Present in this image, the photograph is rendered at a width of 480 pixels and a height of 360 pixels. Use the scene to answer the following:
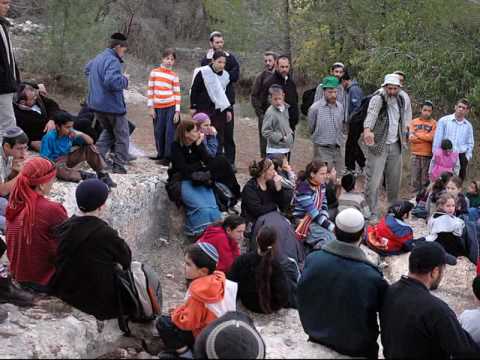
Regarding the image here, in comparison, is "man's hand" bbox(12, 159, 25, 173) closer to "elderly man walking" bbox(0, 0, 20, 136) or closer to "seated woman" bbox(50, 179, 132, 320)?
"elderly man walking" bbox(0, 0, 20, 136)

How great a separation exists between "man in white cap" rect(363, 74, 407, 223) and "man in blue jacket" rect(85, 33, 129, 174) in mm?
2982

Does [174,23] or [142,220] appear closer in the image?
[142,220]

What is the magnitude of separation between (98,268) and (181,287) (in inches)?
76.6

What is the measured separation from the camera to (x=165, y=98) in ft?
27.7

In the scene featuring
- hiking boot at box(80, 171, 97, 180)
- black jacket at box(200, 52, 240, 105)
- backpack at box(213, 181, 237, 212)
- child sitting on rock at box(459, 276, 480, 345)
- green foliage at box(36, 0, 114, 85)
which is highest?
green foliage at box(36, 0, 114, 85)

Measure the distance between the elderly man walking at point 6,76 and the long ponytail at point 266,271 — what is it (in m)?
3.16

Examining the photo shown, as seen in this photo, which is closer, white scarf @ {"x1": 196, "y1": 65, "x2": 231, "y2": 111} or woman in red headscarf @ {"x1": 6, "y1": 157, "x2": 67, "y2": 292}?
woman in red headscarf @ {"x1": 6, "y1": 157, "x2": 67, "y2": 292}

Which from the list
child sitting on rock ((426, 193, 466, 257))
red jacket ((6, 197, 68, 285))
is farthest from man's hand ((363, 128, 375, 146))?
red jacket ((6, 197, 68, 285))

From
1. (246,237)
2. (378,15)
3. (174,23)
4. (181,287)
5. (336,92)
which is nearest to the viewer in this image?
(181,287)

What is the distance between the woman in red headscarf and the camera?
4879 mm

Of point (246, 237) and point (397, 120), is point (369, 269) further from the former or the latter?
point (397, 120)

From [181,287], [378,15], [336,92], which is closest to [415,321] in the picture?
[181,287]

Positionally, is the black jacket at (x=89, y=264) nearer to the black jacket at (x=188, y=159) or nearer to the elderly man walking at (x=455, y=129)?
the black jacket at (x=188, y=159)

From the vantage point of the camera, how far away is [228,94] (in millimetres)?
9086
